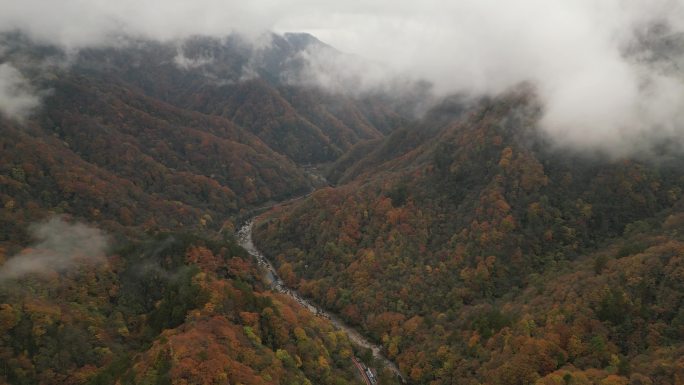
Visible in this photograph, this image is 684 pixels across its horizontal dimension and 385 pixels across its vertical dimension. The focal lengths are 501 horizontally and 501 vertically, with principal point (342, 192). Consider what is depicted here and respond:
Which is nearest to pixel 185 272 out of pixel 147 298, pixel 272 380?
pixel 147 298

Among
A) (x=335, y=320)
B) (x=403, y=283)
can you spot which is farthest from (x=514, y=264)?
(x=335, y=320)

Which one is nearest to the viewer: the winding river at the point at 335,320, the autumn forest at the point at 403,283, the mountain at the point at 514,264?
the autumn forest at the point at 403,283

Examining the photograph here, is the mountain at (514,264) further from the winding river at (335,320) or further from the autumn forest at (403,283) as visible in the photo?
the winding river at (335,320)

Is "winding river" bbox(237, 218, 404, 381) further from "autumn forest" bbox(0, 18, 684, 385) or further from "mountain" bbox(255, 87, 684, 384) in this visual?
"mountain" bbox(255, 87, 684, 384)

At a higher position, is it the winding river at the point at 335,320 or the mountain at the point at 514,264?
the mountain at the point at 514,264

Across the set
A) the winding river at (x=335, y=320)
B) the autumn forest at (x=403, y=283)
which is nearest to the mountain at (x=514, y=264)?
the autumn forest at (x=403, y=283)

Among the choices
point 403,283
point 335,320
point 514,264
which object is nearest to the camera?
point 514,264

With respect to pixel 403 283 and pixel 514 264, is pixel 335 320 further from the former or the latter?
pixel 514 264

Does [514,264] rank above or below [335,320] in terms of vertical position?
above

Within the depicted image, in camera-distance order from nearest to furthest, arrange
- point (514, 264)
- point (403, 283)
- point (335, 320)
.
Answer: point (514, 264), point (335, 320), point (403, 283)
